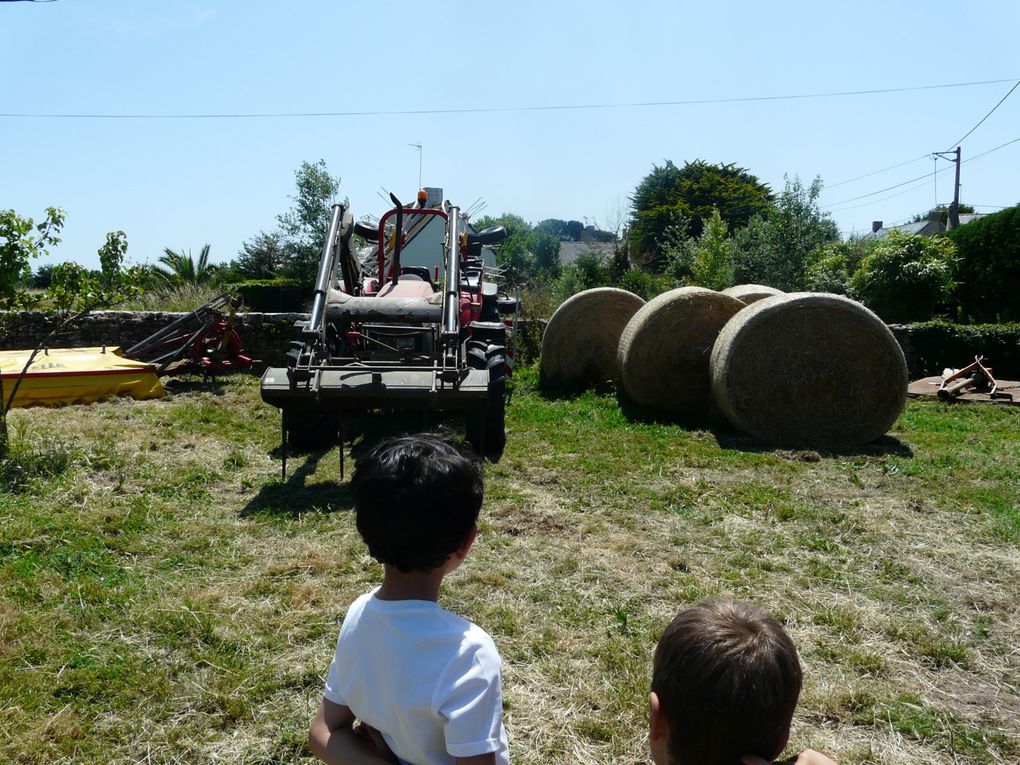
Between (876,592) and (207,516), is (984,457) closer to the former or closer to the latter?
(876,592)

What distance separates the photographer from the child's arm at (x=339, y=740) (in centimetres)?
157

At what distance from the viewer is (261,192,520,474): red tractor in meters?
5.80

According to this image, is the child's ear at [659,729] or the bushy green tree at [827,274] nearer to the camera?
the child's ear at [659,729]

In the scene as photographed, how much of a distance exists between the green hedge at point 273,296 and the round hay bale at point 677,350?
14103mm

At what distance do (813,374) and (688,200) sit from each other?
30550mm

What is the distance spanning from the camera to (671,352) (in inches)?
357

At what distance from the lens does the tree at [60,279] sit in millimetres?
6609

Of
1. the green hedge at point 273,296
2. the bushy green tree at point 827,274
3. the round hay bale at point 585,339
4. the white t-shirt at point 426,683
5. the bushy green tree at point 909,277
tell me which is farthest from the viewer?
the green hedge at point 273,296

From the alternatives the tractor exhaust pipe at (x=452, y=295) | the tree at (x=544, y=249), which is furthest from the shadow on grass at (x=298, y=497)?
the tree at (x=544, y=249)

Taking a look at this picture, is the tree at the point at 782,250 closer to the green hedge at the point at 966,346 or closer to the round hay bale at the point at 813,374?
the green hedge at the point at 966,346

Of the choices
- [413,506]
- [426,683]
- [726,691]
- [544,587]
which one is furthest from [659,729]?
[544,587]

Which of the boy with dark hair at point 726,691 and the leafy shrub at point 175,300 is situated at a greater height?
the leafy shrub at point 175,300

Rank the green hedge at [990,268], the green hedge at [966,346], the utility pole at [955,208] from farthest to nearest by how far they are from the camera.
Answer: the utility pole at [955,208] < the green hedge at [990,268] < the green hedge at [966,346]

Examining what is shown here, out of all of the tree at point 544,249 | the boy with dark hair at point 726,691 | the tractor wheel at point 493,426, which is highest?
the tree at point 544,249
